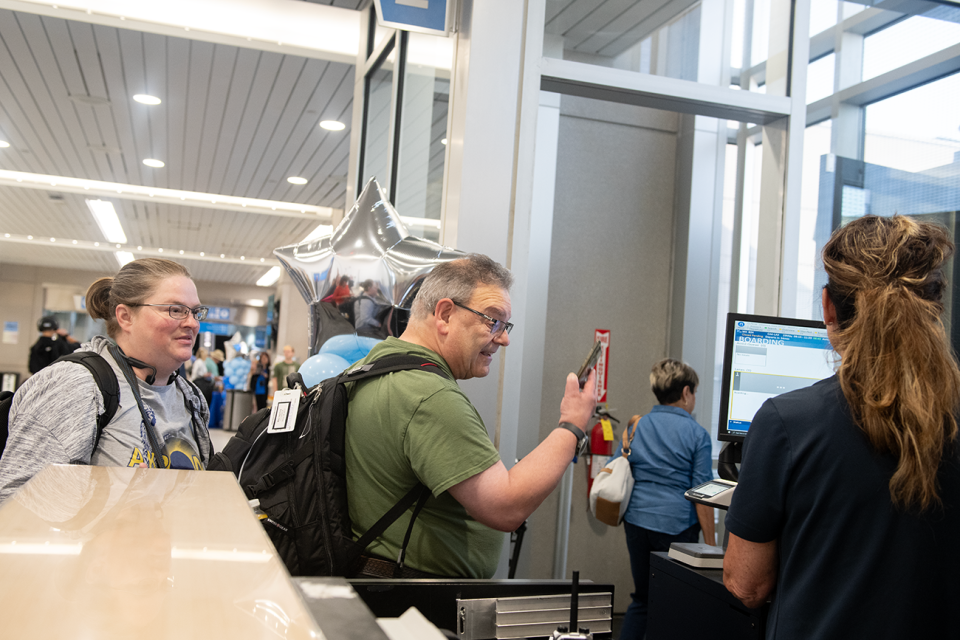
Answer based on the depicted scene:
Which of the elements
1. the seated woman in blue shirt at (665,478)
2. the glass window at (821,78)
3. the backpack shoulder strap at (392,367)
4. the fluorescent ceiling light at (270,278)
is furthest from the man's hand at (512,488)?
the fluorescent ceiling light at (270,278)

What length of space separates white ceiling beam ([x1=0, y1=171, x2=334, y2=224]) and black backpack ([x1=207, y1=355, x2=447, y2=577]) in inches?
393

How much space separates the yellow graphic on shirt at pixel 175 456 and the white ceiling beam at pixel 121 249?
597 inches

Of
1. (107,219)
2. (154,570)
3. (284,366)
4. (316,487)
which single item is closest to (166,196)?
(107,219)

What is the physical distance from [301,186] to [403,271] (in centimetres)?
781

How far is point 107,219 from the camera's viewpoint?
1295cm

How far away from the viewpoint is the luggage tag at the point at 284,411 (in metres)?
1.63

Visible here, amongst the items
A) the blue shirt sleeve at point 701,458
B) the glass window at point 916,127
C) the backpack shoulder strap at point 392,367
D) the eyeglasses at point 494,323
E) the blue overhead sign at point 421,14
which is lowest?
the blue shirt sleeve at point 701,458

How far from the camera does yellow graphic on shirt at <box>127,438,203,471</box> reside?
177 centimetres

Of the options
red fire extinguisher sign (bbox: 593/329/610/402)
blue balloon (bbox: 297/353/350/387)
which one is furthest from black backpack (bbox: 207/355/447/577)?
red fire extinguisher sign (bbox: 593/329/610/402)

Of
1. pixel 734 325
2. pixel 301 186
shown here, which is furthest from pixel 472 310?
pixel 301 186

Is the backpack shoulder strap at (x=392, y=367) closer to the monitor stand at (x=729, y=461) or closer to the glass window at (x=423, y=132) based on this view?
the monitor stand at (x=729, y=461)

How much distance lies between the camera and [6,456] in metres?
1.63

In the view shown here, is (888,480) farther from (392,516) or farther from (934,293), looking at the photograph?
(392,516)

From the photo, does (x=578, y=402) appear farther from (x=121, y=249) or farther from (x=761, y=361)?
(x=121, y=249)
